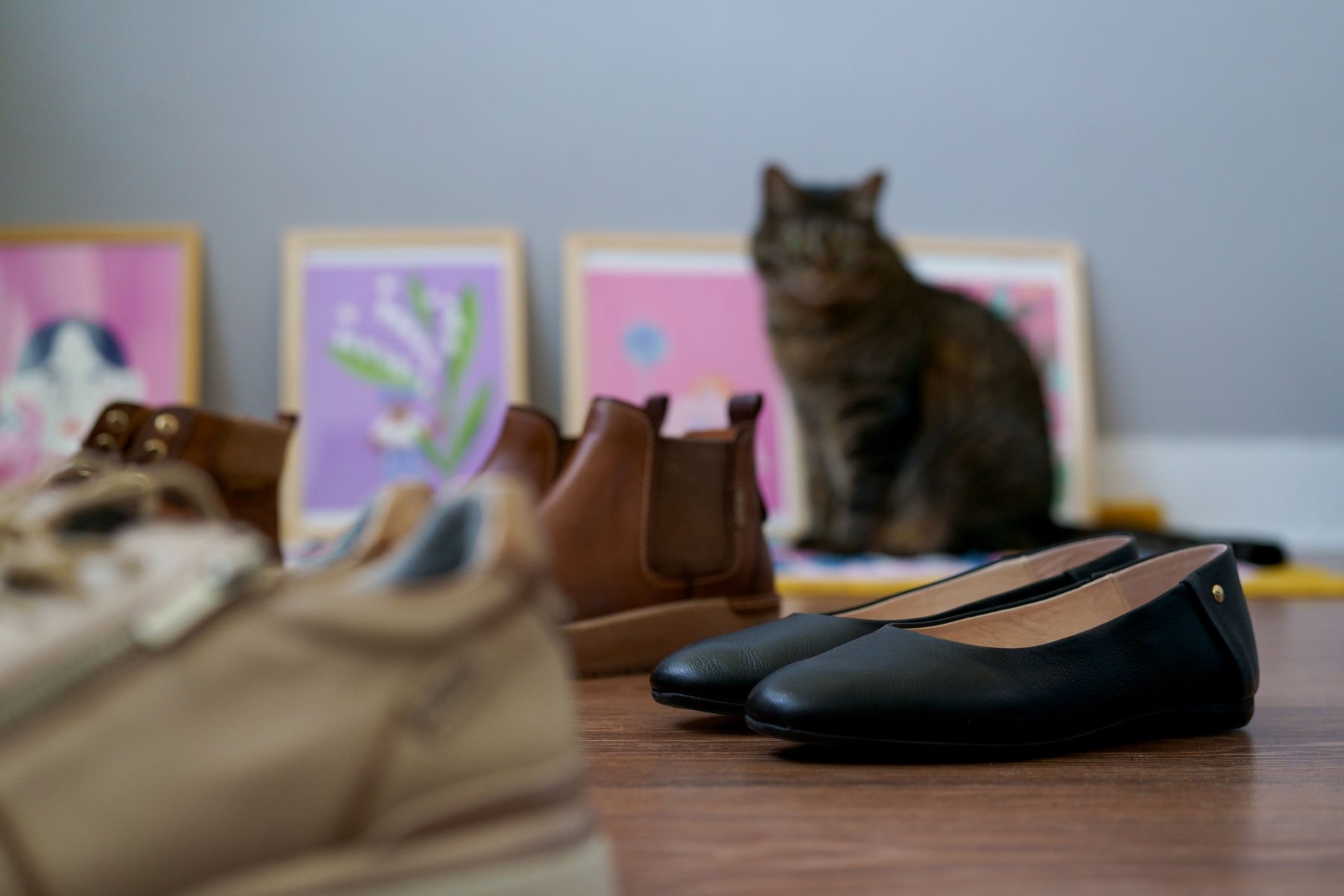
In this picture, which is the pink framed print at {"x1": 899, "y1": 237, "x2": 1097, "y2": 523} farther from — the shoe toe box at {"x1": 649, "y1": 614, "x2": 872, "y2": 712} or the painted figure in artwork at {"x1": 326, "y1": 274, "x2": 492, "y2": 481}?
the shoe toe box at {"x1": 649, "y1": 614, "x2": 872, "y2": 712}

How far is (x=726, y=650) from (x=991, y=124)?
2.38 meters

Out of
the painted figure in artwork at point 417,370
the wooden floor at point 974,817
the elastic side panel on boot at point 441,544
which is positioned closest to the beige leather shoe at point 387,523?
the elastic side panel on boot at point 441,544

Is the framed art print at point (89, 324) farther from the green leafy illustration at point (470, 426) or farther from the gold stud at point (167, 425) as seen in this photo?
the gold stud at point (167, 425)

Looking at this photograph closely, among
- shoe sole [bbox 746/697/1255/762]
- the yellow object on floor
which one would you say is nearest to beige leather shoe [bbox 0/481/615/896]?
shoe sole [bbox 746/697/1255/762]

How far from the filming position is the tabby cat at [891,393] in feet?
7.80

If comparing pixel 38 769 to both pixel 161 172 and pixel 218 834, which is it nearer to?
pixel 218 834

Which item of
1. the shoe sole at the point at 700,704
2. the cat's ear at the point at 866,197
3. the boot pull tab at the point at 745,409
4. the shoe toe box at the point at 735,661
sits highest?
the cat's ear at the point at 866,197

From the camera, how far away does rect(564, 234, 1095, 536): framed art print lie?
2.57 meters

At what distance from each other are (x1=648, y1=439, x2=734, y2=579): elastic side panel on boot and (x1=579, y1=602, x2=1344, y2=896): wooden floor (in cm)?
26

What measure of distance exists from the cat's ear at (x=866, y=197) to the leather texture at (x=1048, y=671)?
5.75ft

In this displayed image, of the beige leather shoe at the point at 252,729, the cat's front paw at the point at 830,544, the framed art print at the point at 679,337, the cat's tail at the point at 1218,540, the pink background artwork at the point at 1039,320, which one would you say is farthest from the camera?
the pink background artwork at the point at 1039,320

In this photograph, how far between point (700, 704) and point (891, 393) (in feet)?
5.61

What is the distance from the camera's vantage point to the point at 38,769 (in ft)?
1.19

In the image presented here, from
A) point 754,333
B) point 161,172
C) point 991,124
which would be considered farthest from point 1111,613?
point 161,172
